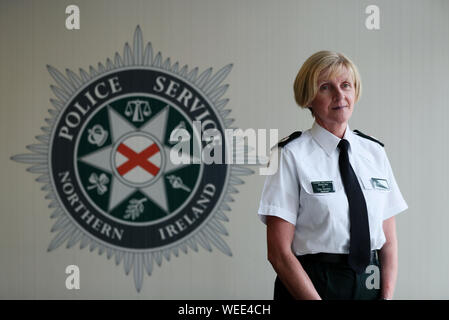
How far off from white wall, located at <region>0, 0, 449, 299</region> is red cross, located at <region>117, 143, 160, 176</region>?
2.12 feet

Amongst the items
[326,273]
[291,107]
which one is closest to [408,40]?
[291,107]

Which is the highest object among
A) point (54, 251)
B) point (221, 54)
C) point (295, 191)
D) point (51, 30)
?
point (51, 30)

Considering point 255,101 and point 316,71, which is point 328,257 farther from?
point 255,101

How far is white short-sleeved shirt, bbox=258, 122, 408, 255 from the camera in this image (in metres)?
1.31

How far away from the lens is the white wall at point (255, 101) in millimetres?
3270

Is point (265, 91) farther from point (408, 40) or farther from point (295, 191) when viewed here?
point (295, 191)

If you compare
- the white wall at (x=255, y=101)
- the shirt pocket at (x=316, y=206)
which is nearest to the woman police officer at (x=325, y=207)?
the shirt pocket at (x=316, y=206)

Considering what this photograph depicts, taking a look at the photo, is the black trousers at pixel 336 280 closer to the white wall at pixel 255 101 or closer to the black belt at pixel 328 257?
the black belt at pixel 328 257

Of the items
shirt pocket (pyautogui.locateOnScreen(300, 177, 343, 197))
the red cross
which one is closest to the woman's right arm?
shirt pocket (pyautogui.locateOnScreen(300, 177, 343, 197))

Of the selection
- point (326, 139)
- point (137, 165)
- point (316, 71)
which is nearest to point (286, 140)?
point (326, 139)

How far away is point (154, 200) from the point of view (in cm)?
328

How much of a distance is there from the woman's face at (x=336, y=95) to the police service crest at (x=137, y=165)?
191 centimetres

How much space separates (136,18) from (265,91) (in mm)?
1119

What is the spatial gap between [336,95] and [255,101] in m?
1.97
